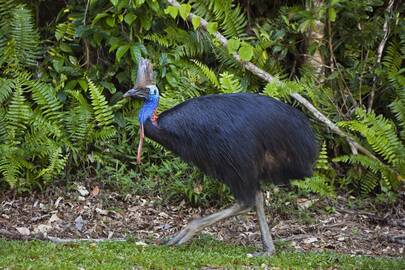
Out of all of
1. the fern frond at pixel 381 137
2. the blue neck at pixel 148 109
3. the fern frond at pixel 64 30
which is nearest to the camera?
the blue neck at pixel 148 109

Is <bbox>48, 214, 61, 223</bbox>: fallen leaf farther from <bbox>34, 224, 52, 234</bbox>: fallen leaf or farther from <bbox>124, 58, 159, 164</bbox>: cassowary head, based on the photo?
<bbox>124, 58, 159, 164</bbox>: cassowary head

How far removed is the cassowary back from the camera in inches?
255

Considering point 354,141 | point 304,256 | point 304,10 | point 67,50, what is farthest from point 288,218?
point 67,50

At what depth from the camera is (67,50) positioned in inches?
369

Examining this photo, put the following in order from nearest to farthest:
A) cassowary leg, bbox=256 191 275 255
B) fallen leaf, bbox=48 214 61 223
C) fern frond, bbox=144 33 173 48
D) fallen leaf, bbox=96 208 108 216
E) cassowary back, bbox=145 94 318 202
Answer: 1. cassowary back, bbox=145 94 318 202
2. cassowary leg, bbox=256 191 275 255
3. fallen leaf, bbox=48 214 61 223
4. fallen leaf, bbox=96 208 108 216
5. fern frond, bbox=144 33 173 48

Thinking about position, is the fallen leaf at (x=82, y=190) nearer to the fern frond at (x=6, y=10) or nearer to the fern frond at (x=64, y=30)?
the fern frond at (x=64, y=30)

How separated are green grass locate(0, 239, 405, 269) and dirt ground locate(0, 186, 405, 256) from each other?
65 cm

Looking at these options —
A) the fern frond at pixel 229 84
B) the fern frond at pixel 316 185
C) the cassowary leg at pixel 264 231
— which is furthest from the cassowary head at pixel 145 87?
the fern frond at pixel 316 185

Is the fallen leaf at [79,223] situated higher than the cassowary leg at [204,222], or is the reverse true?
the cassowary leg at [204,222]

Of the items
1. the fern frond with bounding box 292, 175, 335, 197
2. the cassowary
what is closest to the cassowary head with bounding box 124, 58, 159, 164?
the cassowary

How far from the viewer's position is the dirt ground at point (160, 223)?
25.1 ft

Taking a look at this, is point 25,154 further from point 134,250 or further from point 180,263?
point 180,263

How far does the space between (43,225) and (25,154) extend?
30.4 inches

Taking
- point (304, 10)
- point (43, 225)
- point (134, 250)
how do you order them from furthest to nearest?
point (304, 10) < point (43, 225) < point (134, 250)
